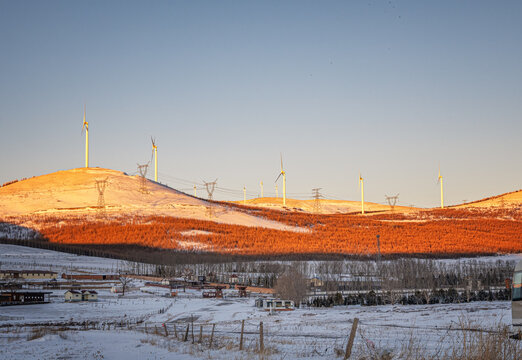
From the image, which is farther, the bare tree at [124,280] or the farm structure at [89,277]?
the farm structure at [89,277]

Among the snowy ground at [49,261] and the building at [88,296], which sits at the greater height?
the snowy ground at [49,261]

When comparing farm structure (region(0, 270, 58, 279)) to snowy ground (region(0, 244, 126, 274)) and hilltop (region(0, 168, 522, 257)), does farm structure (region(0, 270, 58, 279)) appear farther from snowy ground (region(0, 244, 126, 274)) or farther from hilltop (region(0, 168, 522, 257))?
hilltop (region(0, 168, 522, 257))

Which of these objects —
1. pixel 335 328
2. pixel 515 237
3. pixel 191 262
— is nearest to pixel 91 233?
pixel 191 262

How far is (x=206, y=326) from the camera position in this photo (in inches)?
1492

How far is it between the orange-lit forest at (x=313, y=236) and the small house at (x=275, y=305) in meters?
59.5

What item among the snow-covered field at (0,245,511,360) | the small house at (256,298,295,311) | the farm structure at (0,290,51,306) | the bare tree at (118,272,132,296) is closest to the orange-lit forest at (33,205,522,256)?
the snow-covered field at (0,245,511,360)

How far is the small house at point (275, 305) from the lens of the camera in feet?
165

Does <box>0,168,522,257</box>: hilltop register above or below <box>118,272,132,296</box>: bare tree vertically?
above

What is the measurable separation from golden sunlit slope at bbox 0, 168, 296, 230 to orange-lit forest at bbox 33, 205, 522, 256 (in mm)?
9663

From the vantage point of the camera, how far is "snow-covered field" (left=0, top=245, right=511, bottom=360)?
18.8m

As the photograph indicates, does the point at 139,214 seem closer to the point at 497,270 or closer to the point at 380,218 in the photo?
the point at 380,218

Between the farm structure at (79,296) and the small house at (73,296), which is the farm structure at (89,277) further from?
the small house at (73,296)

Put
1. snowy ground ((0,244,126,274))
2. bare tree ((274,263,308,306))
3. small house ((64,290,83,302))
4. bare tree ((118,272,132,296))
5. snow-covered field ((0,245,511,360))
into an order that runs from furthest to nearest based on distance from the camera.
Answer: snowy ground ((0,244,126,274)) < bare tree ((118,272,132,296)) < small house ((64,290,83,302)) < bare tree ((274,263,308,306)) < snow-covered field ((0,245,511,360))

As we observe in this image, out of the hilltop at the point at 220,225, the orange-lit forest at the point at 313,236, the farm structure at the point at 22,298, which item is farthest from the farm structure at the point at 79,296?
the orange-lit forest at the point at 313,236
